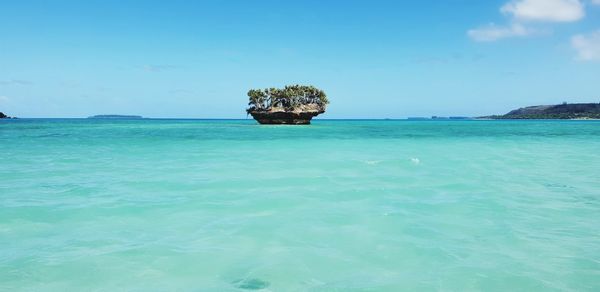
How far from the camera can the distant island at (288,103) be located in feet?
230

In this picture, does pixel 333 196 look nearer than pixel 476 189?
Yes

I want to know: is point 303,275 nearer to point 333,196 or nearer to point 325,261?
point 325,261

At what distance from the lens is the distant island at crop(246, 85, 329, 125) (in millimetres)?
70000

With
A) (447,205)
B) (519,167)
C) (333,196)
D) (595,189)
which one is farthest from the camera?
(519,167)

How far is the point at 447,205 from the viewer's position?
9.34 m

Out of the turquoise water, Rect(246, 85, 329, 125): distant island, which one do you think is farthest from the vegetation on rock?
the turquoise water

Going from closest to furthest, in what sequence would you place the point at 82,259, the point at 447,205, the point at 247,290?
the point at 247,290
the point at 82,259
the point at 447,205

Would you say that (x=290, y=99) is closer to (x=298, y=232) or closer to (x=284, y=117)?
(x=284, y=117)

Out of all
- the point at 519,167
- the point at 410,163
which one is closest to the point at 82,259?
the point at 410,163

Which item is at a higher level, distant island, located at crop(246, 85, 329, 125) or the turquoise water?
distant island, located at crop(246, 85, 329, 125)

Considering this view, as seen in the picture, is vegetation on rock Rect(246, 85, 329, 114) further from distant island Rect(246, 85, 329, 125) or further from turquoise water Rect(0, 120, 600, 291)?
turquoise water Rect(0, 120, 600, 291)

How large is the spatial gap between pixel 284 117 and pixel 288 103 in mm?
2558

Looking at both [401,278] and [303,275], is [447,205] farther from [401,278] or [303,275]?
[303,275]

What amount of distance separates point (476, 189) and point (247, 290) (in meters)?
8.47
